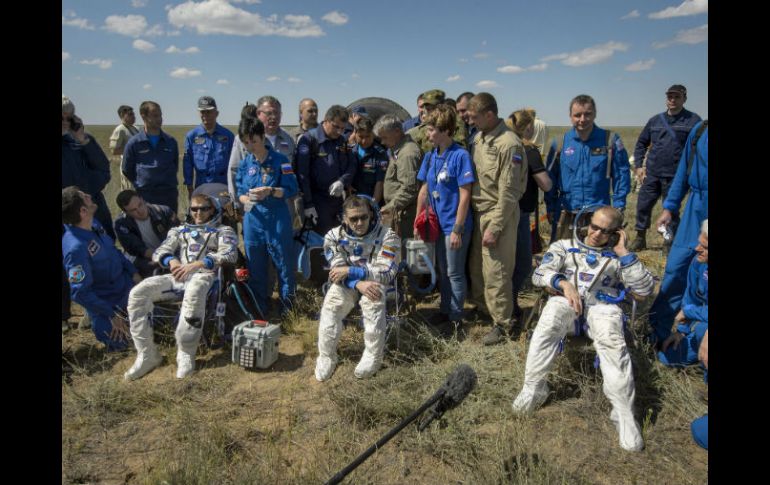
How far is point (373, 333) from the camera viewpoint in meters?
4.20

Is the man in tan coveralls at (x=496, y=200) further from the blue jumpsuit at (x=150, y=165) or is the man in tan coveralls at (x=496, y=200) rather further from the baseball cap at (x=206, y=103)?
the blue jumpsuit at (x=150, y=165)

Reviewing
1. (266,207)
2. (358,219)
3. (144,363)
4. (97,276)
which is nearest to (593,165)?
(358,219)

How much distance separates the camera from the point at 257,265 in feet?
17.3

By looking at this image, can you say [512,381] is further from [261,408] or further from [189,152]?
[189,152]

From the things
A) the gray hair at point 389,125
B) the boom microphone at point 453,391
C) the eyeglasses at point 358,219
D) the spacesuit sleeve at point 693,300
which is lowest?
the boom microphone at point 453,391

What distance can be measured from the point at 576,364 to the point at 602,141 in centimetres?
287

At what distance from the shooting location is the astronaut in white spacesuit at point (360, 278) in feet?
13.8

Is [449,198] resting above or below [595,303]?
above

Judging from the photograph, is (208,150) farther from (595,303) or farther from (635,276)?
(635,276)

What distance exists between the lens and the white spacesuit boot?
4.19 m

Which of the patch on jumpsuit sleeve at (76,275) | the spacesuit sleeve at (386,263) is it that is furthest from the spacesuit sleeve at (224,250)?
the spacesuit sleeve at (386,263)

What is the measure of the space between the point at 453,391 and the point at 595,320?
1.66 metres

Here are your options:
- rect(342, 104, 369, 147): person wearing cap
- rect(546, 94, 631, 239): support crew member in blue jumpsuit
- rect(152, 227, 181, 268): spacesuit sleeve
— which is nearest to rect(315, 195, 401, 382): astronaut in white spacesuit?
rect(152, 227, 181, 268): spacesuit sleeve
